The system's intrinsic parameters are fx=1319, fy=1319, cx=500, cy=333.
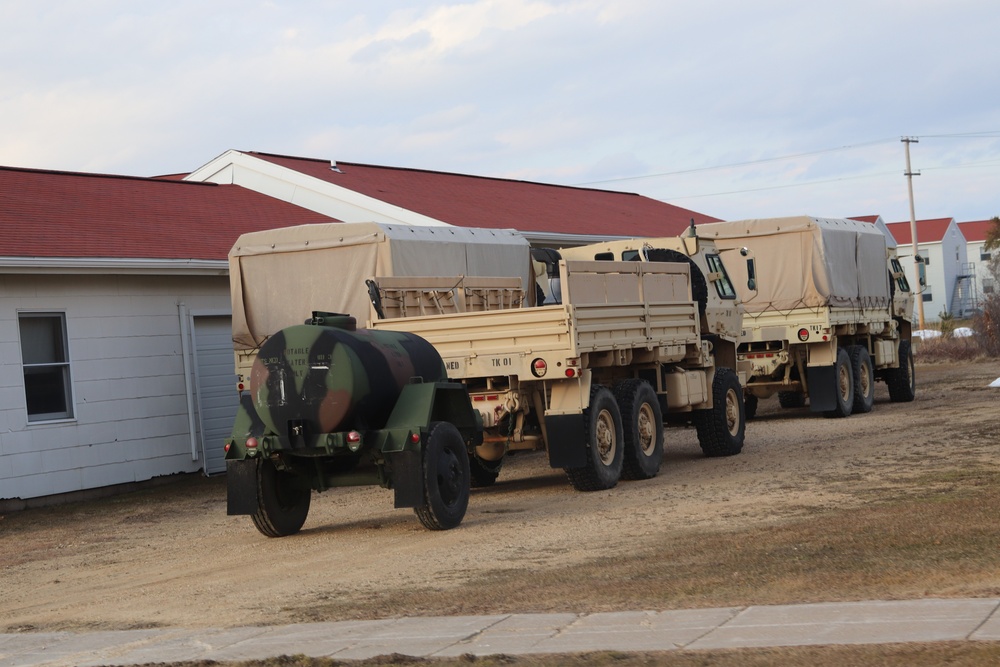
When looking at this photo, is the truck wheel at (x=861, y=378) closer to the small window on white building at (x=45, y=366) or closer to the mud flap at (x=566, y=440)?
the mud flap at (x=566, y=440)

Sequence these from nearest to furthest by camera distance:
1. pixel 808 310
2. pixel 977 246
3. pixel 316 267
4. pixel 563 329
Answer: pixel 563 329, pixel 316 267, pixel 808 310, pixel 977 246

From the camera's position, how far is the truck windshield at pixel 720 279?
18.2m

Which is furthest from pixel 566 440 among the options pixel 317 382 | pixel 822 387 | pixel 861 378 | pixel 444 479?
pixel 861 378

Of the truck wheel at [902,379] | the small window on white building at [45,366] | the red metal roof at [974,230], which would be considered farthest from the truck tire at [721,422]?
the red metal roof at [974,230]

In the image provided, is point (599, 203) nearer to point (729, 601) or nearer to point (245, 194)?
point (245, 194)

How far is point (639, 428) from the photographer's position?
14.8 m

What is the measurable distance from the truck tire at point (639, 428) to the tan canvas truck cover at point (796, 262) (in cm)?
735

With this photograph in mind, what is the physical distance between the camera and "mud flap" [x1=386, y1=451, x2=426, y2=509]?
11.3 meters

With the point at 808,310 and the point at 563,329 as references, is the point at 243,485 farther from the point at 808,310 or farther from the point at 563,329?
the point at 808,310

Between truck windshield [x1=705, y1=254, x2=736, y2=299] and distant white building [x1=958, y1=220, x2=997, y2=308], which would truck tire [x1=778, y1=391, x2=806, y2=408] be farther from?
distant white building [x1=958, y1=220, x2=997, y2=308]

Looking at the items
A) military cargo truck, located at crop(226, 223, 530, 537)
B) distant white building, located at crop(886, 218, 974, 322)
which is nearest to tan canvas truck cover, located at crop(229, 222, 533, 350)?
military cargo truck, located at crop(226, 223, 530, 537)

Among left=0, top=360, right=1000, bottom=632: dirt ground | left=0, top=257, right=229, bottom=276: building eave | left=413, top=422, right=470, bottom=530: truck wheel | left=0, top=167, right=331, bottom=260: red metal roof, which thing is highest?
left=0, top=167, right=331, bottom=260: red metal roof

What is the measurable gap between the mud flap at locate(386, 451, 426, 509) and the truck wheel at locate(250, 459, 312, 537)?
1261mm

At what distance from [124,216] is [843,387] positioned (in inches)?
473
